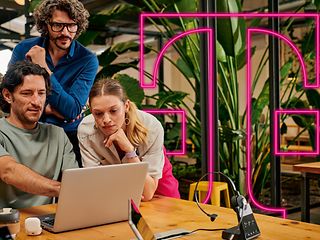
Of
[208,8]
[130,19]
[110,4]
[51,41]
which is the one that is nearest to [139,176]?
[51,41]

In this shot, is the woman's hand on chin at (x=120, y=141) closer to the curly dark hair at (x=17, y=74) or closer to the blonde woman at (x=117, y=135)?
the blonde woman at (x=117, y=135)

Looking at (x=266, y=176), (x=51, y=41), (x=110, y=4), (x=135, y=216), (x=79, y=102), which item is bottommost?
(x=266, y=176)

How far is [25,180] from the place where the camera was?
70.1 inches

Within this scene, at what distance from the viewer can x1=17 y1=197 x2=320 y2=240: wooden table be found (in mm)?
1469

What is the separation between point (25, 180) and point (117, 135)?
18.0 inches

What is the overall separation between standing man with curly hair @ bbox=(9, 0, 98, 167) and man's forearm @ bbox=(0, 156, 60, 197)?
51 centimetres

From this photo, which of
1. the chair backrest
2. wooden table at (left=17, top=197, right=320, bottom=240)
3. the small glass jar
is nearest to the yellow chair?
the chair backrest

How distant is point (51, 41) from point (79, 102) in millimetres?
336

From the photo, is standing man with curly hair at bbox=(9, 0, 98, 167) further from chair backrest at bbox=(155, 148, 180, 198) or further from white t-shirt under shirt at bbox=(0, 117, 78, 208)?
chair backrest at bbox=(155, 148, 180, 198)

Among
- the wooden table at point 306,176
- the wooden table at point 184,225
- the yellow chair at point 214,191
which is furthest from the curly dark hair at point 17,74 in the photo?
the wooden table at point 306,176

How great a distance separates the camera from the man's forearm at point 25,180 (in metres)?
→ 1.76

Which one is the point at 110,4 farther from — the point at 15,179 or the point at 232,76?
the point at 15,179

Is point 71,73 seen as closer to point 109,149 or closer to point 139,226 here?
point 109,149

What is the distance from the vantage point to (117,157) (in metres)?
2.15
